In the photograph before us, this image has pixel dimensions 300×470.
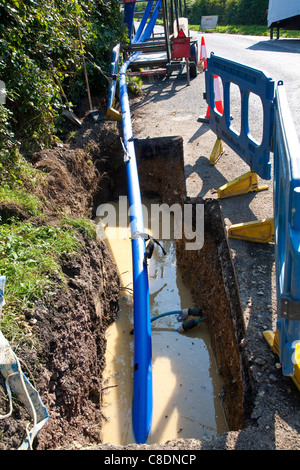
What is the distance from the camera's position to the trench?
3415 millimetres

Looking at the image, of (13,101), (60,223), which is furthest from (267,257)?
(13,101)

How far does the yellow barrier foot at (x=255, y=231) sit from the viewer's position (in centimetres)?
395

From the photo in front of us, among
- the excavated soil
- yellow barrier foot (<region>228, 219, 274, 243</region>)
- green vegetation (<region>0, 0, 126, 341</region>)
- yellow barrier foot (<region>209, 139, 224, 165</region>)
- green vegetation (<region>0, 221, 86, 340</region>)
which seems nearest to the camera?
the excavated soil

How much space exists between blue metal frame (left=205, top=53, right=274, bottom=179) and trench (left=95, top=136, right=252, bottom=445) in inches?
29.8

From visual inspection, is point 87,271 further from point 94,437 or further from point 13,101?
point 13,101

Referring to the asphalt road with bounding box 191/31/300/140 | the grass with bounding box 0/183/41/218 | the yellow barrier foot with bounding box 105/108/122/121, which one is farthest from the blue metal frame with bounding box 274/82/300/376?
the yellow barrier foot with bounding box 105/108/122/121

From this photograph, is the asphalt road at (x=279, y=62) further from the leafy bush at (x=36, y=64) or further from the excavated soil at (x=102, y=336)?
the leafy bush at (x=36, y=64)

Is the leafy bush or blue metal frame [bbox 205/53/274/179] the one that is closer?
blue metal frame [bbox 205/53/274/179]

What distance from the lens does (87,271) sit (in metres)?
3.98

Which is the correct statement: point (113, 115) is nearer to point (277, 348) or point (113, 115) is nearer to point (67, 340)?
point (67, 340)

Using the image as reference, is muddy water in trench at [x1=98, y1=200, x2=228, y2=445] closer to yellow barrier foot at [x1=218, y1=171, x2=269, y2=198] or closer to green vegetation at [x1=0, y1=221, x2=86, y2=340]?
green vegetation at [x1=0, y1=221, x2=86, y2=340]

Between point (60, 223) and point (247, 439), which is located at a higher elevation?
point (60, 223)
